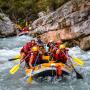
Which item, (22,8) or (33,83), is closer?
(33,83)

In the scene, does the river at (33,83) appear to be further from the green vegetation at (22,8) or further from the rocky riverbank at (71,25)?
the green vegetation at (22,8)

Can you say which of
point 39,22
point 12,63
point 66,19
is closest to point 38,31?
point 39,22

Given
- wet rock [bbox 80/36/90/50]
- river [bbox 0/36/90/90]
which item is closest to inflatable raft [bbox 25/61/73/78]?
river [bbox 0/36/90/90]

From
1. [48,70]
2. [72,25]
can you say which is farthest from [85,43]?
[48,70]

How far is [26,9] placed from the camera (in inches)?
1591

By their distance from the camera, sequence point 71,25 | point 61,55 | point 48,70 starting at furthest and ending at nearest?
point 71,25
point 61,55
point 48,70

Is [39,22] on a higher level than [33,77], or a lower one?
higher

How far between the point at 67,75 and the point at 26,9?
28.1 meters

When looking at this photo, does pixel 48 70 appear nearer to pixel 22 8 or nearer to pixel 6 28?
pixel 6 28

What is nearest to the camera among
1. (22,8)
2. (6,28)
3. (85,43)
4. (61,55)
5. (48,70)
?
(48,70)

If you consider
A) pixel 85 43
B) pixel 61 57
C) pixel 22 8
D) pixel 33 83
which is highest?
pixel 22 8

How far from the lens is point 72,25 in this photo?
20.9m

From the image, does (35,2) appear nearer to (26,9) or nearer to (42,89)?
(26,9)

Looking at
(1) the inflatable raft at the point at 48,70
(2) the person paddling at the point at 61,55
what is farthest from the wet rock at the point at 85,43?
(1) the inflatable raft at the point at 48,70
